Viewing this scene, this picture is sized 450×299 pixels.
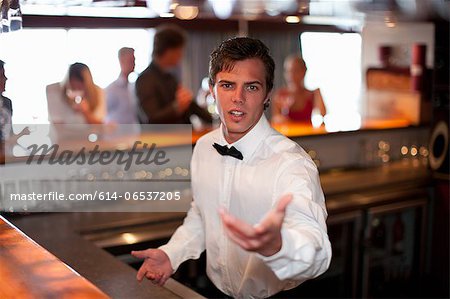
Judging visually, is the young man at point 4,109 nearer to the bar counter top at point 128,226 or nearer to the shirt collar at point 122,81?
the bar counter top at point 128,226

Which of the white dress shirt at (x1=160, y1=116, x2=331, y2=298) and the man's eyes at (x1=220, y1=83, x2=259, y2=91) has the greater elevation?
the man's eyes at (x1=220, y1=83, x2=259, y2=91)

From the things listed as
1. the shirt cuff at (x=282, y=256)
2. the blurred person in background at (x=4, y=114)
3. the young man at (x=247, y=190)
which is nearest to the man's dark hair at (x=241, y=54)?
the young man at (x=247, y=190)

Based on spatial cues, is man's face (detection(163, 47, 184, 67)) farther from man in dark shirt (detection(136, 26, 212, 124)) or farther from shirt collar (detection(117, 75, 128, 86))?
shirt collar (detection(117, 75, 128, 86))

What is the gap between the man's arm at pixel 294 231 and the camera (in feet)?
3.63

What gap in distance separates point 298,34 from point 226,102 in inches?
198

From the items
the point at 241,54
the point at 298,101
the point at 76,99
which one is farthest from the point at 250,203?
the point at 298,101

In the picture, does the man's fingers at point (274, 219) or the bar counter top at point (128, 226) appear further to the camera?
the bar counter top at point (128, 226)

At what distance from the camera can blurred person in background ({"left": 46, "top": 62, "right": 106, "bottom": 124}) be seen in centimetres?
346

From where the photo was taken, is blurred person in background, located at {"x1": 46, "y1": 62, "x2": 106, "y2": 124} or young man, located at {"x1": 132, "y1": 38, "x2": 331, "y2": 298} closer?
young man, located at {"x1": 132, "y1": 38, "x2": 331, "y2": 298}

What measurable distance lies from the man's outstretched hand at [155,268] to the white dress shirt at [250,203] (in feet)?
0.10

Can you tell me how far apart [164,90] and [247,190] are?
2598 mm

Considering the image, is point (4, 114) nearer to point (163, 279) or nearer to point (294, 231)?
point (163, 279)

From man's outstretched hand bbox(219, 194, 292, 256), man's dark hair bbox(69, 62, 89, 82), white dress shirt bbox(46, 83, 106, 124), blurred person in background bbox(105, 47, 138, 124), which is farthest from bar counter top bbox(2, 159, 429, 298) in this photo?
blurred person in background bbox(105, 47, 138, 124)

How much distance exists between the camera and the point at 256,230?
109 centimetres
